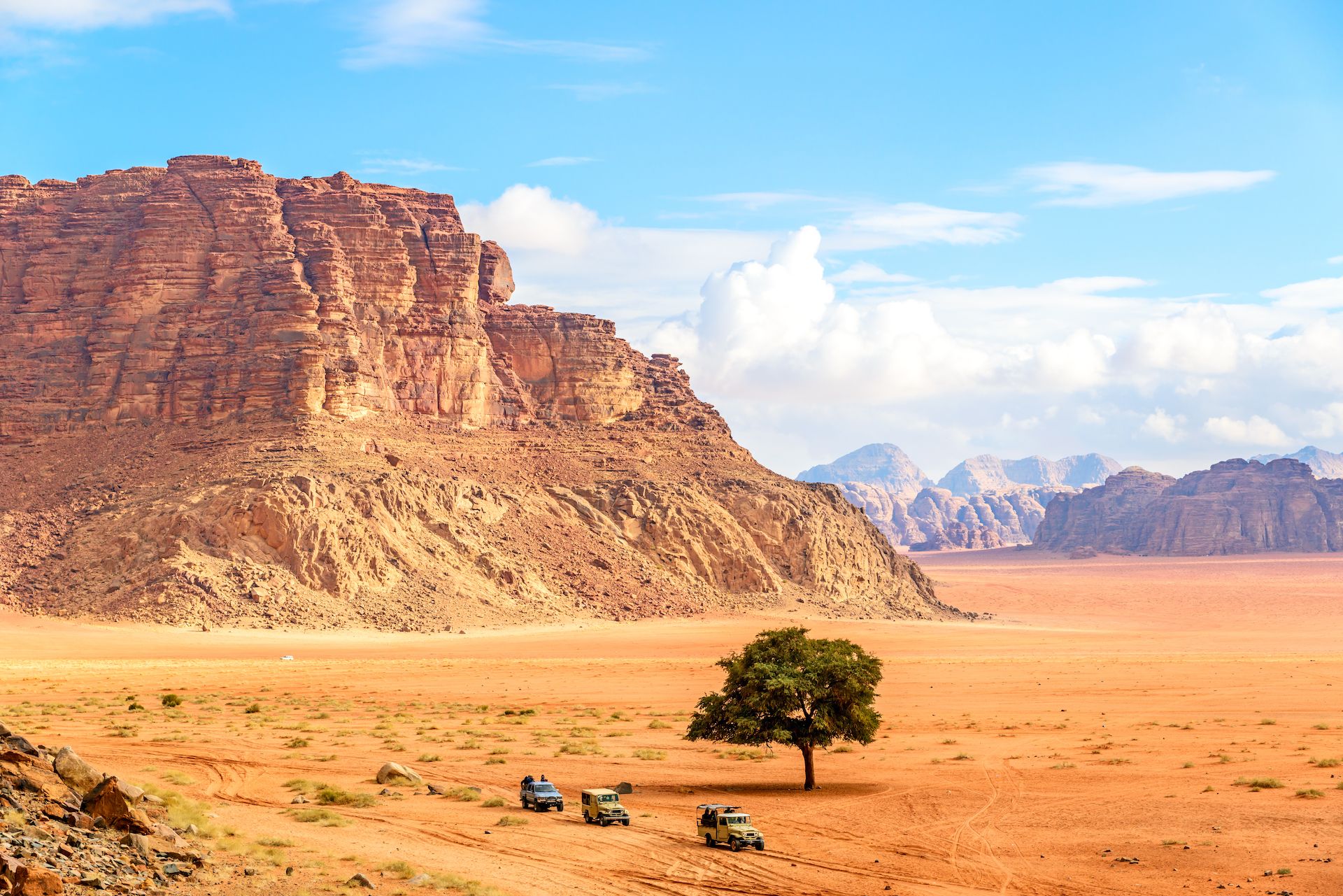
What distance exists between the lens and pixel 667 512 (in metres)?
113

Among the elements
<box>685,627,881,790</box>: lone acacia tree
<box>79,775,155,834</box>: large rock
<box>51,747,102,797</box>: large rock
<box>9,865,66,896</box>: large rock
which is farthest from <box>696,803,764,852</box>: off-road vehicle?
<box>9,865,66,896</box>: large rock

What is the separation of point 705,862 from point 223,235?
9904 cm

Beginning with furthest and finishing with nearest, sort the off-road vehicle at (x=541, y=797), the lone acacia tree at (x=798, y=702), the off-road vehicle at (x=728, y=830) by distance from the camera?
the lone acacia tree at (x=798, y=702), the off-road vehicle at (x=541, y=797), the off-road vehicle at (x=728, y=830)

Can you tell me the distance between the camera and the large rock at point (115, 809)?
71.3 feet

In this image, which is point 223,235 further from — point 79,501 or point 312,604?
point 312,604

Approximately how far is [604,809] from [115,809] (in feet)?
33.7

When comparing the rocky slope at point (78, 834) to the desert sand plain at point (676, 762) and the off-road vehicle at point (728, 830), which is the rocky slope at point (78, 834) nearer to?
the desert sand plain at point (676, 762)

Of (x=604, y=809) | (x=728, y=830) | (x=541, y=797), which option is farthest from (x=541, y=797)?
(x=728, y=830)

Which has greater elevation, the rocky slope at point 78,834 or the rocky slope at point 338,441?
the rocky slope at point 338,441

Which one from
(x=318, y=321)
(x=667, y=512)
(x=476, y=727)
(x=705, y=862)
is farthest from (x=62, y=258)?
(x=705, y=862)

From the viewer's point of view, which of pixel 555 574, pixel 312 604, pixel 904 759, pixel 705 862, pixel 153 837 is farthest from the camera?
pixel 555 574

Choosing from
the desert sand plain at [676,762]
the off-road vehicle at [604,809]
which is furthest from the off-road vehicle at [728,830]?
the off-road vehicle at [604,809]

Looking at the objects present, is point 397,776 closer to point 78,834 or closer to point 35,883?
point 78,834

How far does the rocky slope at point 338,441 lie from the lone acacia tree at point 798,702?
55.8m
